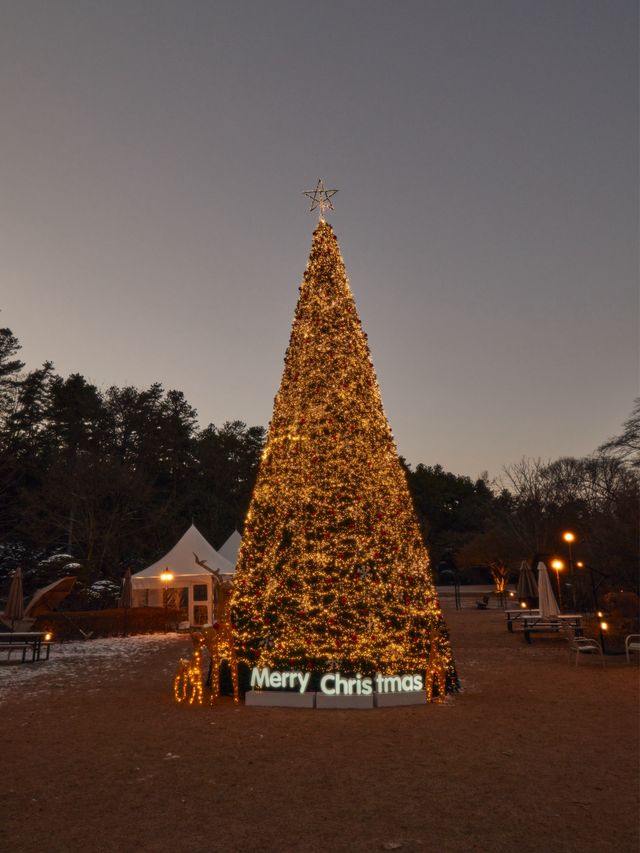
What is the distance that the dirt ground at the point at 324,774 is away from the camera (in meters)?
4.35

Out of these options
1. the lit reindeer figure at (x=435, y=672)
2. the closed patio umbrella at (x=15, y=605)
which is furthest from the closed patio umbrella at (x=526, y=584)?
the closed patio umbrella at (x=15, y=605)

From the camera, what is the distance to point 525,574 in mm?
22766

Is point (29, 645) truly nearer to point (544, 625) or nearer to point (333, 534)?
point (333, 534)

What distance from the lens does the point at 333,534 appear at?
923 centimetres

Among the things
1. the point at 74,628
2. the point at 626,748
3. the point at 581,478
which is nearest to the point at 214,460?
the point at 581,478

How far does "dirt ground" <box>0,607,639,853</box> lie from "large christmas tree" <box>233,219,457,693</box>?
0.88 m

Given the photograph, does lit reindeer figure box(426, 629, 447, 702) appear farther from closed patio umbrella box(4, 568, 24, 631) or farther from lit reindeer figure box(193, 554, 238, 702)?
closed patio umbrella box(4, 568, 24, 631)

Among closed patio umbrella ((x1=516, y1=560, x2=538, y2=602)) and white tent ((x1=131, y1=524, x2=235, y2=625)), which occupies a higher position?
white tent ((x1=131, y1=524, x2=235, y2=625))

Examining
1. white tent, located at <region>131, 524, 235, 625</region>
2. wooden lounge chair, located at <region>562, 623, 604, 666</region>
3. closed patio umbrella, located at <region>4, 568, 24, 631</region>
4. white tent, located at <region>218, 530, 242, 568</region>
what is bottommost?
wooden lounge chair, located at <region>562, 623, 604, 666</region>

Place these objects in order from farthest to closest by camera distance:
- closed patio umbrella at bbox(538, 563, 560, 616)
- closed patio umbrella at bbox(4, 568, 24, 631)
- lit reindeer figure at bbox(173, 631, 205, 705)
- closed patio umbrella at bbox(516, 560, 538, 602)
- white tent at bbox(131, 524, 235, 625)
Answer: white tent at bbox(131, 524, 235, 625), closed patio umbrella at bbox(516, 560, 538, 602), closed patio umbrella at bbox(4, 568, 24, 631), closed patio umbrella at bbox(538, 563, 560, 616), lit reindeer figure at bbox(173, 631, 205, 705)

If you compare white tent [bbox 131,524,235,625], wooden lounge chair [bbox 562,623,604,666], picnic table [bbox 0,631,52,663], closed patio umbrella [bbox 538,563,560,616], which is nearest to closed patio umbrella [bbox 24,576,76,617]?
picnic table [bbox 0,631,52,663]

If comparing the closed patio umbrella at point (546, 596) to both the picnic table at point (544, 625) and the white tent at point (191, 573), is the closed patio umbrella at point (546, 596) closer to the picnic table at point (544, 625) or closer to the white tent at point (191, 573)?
the picnic table at point (544, 625)

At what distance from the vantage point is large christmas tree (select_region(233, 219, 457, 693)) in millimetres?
8945

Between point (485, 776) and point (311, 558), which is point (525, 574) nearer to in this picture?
point (311, 558)
